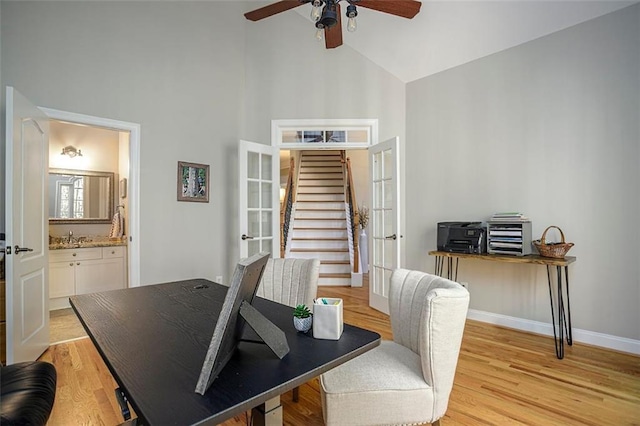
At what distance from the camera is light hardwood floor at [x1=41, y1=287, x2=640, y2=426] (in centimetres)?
192

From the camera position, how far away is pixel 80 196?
4762 mm

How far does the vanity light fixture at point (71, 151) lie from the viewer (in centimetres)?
459

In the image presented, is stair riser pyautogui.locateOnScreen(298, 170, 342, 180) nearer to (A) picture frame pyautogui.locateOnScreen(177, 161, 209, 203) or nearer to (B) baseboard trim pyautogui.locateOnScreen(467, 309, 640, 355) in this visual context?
(A) picture frame pyautogui.locateOnScreen(177, 161, 209, 203)

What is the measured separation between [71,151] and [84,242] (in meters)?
1.30

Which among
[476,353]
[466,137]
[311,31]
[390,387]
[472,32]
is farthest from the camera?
[311,31]

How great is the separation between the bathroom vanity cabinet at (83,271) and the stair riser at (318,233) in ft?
9.36

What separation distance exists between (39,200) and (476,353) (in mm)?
3864

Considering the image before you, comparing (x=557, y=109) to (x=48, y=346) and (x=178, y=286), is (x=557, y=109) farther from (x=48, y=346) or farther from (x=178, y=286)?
(x=48, y=346)

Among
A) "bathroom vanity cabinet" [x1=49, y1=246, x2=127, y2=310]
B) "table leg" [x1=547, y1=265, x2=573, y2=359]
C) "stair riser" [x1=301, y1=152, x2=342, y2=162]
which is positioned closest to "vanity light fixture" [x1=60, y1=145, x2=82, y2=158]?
"bathroom vanity cabinet" [x1=49, y1=246, x2=127, y2=310]

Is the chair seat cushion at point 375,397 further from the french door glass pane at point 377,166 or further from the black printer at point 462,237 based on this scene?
Answer: the french door glass pane at point 377,166

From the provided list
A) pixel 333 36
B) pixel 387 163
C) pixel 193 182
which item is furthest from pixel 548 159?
pixel 193 182

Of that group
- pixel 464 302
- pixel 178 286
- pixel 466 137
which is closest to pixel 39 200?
pixel 178 286

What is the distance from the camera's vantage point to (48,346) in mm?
2965

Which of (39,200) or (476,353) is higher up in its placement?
(39,200)
